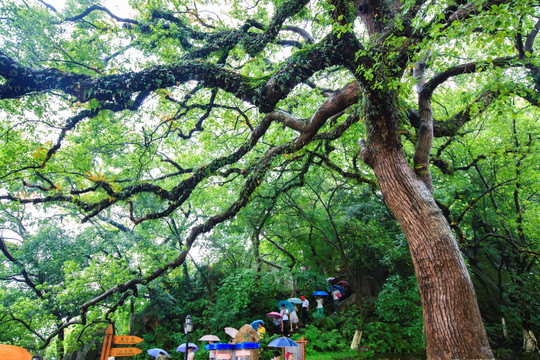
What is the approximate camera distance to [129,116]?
8477 millimetres

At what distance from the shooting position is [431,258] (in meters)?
3.37

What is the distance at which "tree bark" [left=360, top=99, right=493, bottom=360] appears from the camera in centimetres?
299

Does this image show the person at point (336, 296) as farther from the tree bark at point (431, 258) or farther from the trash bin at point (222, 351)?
the tree bark at point (431, 258)

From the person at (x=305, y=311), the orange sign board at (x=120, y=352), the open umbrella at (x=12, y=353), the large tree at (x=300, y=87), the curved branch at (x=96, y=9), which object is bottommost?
the orange sign board at (x=120, y=352)

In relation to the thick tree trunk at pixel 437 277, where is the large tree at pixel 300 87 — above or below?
above

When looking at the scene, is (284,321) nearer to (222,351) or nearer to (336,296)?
(336,296)

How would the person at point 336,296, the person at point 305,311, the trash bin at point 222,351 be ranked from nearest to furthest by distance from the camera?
the trash bin at point 222,351, the person at point 305,311, the person at point 336,296

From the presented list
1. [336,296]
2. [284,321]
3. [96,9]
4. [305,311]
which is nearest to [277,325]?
[284,321]

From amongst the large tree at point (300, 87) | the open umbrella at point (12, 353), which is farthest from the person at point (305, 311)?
the open umbrella at point (12, 353)

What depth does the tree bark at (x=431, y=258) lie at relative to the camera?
2990 mm

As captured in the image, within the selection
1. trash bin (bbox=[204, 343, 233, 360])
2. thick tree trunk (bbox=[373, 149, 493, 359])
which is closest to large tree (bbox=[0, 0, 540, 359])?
thick tree trunk (bbox=[373, 149, 493, 359])

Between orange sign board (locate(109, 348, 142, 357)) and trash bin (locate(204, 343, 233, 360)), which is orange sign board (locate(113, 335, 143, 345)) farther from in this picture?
trash bin (locate(204, 343, 233, 360))

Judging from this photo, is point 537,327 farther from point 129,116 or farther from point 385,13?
point 129,116

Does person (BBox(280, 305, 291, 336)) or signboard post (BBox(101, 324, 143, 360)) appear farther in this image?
person (BBox(280, 305, 291, 336))
